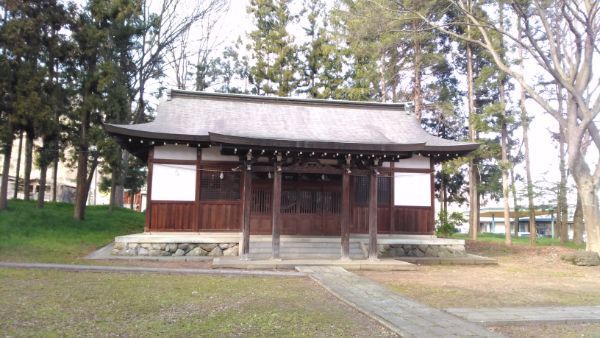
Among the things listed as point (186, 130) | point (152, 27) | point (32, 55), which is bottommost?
point (186, 130)

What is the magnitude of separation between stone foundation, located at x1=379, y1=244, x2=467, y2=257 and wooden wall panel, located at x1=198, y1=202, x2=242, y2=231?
451cm

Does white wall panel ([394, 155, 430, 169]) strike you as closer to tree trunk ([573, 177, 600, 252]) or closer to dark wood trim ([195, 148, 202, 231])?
tree trunk ([573, 177, 600, 252])

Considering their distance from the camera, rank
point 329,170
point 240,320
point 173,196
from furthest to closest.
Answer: point 173,196, point 329,170, point 240,320

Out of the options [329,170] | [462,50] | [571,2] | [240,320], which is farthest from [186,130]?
[462,50]

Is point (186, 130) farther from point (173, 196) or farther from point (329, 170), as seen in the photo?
point (329, 170)

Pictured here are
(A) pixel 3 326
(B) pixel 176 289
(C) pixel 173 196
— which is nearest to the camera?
(A) pixel 3 326

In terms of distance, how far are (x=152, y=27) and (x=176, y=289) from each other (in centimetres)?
1652

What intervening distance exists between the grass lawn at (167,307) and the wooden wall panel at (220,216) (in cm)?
424

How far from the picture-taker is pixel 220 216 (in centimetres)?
1362

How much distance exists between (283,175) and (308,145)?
9.92 feet

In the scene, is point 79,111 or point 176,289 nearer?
point 176,289

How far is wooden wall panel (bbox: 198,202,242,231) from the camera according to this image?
1350 cm

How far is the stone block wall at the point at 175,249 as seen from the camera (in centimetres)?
1235

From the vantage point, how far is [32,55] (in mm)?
16359
